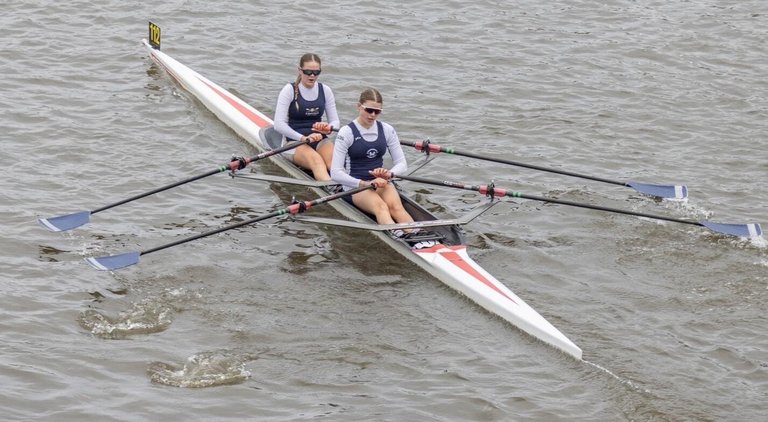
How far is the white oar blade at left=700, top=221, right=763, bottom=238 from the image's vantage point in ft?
42.7

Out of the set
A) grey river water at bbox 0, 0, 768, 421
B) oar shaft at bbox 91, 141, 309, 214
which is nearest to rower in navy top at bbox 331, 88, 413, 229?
grey river water at bbox 0, 0, 768, 421

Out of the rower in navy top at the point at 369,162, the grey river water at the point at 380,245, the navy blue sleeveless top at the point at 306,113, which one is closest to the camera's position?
the grey river water at the point at 380,245

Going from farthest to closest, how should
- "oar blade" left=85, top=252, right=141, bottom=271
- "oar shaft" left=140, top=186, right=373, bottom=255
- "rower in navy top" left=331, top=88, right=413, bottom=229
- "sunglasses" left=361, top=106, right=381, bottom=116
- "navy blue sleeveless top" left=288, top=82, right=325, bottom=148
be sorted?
"navy blue sleeveless top" left=288, top=82, right=325, bottom=148 → "rower in navy top" left=331, top=88, right=413, bottom=229 → "sunglasses" left=361, top=106, right=381, bottom=116 → "oar shaft" left=140, top=186, right=373, bottom=255 → "oar blade" left=85, top=252, right=141, bottom=271

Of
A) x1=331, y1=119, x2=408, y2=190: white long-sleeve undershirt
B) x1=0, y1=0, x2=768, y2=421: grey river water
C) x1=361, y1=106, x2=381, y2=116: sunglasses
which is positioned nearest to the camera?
x1=0, y1=0, x2=768, y2=421: grey river water

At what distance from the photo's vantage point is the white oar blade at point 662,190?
46.5 ft

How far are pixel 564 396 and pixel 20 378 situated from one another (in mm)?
5074

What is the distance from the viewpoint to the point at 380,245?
1354 centimetres

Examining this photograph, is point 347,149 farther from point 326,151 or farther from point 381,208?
point 326,151

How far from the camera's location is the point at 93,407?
374 inches

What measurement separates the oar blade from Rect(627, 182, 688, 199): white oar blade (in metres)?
6.64

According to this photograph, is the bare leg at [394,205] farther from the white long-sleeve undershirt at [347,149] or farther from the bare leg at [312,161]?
the bare leg at [312,161]

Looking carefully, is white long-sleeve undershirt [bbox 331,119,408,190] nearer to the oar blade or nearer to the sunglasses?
the sunglasses

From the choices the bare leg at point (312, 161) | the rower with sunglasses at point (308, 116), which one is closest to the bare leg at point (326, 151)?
the rower with sunglasses at point (308, 116)

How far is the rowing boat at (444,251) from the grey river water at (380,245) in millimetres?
172
